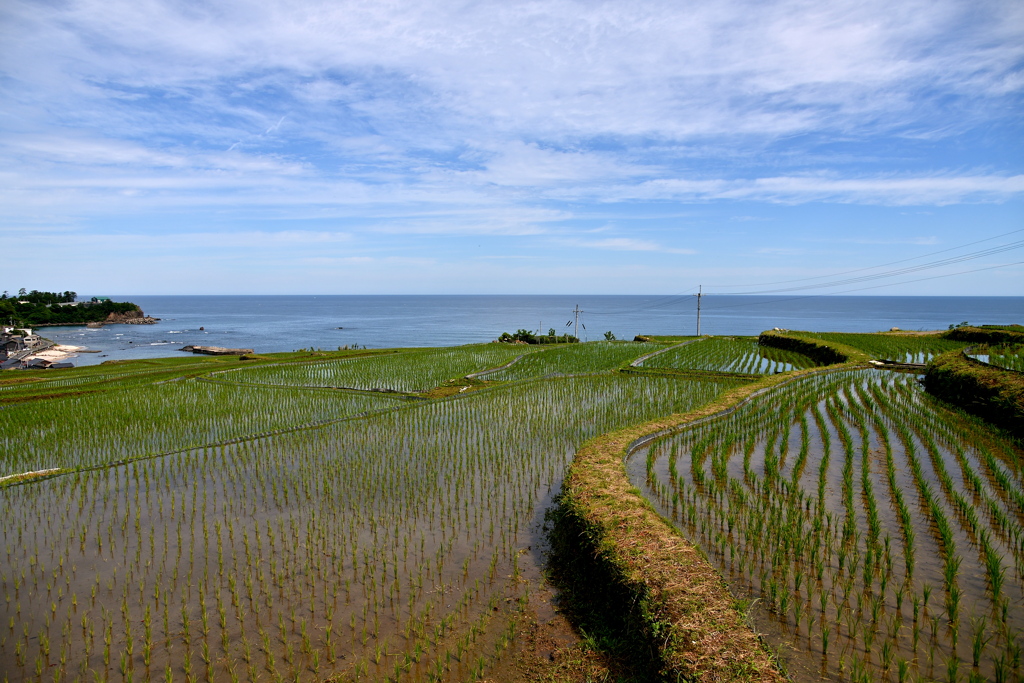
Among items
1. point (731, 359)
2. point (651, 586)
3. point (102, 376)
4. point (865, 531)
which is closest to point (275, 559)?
point (651, 586)

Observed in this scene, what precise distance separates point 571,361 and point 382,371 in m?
7.16

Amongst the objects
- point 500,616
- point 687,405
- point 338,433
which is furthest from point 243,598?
point 687,405

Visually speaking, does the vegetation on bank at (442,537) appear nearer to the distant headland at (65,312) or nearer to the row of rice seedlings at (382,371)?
the row of rice seedlings at (382,371)

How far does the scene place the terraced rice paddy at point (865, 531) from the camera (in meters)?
3.78

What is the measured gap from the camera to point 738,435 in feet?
30.2

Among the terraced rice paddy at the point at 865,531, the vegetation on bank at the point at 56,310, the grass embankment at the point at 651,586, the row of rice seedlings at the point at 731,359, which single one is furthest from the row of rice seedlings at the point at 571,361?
the vegetation on bank at the point at 56,310

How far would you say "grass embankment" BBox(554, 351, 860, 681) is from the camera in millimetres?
3535

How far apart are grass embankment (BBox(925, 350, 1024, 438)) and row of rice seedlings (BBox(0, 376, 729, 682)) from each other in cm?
731

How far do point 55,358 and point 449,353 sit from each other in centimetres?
2726

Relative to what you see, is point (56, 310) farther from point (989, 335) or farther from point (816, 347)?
point (989, 335)

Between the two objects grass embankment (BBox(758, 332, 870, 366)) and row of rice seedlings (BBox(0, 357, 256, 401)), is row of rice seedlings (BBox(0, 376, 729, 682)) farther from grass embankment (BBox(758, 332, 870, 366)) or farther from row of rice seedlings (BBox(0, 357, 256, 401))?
grass embankment (BBox(758, 332, 870, 366))

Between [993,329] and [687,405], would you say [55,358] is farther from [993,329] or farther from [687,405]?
[993,329]

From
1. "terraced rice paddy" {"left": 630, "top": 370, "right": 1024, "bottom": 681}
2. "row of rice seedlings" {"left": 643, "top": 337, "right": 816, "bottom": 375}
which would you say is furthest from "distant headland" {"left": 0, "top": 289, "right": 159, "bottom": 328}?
"terraced rice paddy" {"left": 630, "top": 370, "right": 1024, "bottom": 681}

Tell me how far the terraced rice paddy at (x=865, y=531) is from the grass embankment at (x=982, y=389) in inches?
19.5
